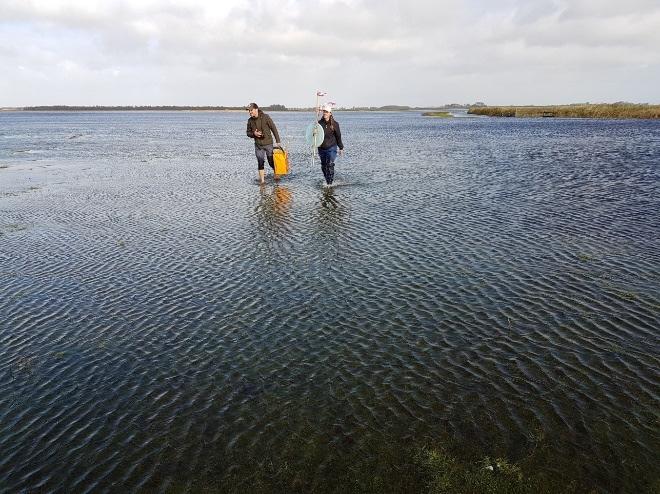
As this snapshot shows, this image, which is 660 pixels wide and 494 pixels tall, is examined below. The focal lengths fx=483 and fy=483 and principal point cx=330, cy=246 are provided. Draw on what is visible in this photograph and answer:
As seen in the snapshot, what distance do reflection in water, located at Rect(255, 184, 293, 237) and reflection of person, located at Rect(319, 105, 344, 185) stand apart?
7.92ft

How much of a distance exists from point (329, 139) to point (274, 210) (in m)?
5.41

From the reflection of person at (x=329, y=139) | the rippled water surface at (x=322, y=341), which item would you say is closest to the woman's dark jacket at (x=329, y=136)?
the reflection of person at (x=329, y=139)

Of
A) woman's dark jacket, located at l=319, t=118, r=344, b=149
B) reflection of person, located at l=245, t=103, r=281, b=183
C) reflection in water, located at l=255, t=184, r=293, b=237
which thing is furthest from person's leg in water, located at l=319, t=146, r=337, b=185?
reflection of person, located at l=245, t=103, r=281, b=183

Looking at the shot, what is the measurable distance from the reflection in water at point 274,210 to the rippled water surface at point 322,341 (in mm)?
227

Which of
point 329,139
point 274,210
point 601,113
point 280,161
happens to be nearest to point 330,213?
point 274,210

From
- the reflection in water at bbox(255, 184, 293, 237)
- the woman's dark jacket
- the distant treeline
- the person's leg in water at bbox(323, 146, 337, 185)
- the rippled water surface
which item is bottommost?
the distant treeline

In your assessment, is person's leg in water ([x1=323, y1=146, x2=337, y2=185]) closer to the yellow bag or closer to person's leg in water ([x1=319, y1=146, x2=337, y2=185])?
person's leg in water ([x1=319, y1=146, x2=337, y2=185])

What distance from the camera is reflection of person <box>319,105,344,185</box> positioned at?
2264cm

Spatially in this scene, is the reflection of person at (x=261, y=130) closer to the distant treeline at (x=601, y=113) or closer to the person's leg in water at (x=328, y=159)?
the person's leg in water at (x=328, y=159)

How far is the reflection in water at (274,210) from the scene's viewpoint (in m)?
17.2

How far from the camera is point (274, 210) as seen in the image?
65.7ft

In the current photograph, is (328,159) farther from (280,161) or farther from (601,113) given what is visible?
(601,113)

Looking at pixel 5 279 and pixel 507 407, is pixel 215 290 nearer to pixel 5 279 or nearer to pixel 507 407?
pixel 5 279

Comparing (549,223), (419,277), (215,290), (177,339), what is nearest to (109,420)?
(177,339)
